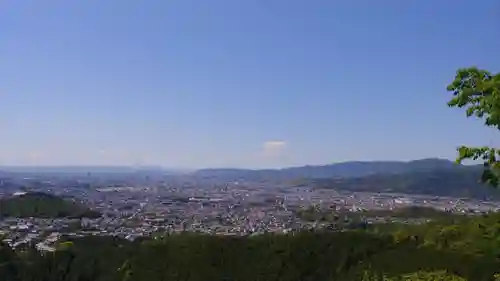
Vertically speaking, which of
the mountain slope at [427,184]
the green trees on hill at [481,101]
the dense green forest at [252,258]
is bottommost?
the dense green forest at [252,258]

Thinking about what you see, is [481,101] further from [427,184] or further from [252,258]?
[427,184]

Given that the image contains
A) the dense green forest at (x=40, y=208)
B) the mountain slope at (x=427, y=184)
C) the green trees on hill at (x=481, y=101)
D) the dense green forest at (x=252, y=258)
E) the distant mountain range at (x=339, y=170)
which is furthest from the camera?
the distant mountain range at (x=339, y=170)

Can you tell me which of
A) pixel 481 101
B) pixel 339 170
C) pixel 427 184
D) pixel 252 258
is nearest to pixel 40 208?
pixel 252 258

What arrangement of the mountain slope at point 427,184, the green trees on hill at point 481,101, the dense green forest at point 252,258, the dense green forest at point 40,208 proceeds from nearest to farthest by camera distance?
the green trees on hill at point 481,101 < the dense green forest at point 252,258 < the dense green forest at point 40,208 < the mountain slope at point 427,184

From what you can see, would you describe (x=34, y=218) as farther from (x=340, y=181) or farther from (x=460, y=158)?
(x=340, y=181)

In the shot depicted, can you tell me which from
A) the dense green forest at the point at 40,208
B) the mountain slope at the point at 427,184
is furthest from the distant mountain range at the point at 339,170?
the dense green forest at the point at 40,208

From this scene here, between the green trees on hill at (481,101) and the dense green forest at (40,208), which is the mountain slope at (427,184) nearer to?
the dense green forest at (40,208)

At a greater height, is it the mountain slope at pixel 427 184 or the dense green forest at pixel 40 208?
the mountain slope at pixel 427 184
